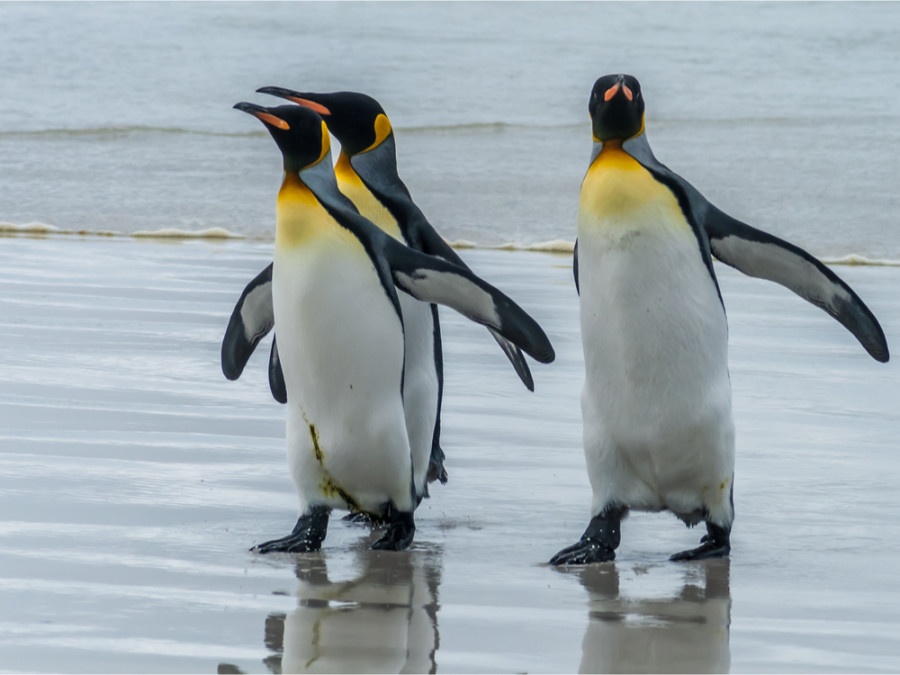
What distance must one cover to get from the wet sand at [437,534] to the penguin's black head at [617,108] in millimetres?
868

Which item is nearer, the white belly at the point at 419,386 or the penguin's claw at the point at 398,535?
the penguin's claw at the point at 398,535

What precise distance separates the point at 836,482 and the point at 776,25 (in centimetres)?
1928

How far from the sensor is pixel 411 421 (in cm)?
324

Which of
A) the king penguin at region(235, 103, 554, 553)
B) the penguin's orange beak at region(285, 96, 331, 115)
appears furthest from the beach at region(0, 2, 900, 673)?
the penguin's orange beak at region(285, 96, 331, 115)

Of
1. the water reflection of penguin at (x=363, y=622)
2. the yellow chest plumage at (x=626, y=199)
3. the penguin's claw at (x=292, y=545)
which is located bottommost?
the water reflection of penguin at (x=363, y=622)

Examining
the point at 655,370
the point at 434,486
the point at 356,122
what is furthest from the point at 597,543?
the point at 356,122

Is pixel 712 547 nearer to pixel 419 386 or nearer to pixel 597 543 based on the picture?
pixel 597 543

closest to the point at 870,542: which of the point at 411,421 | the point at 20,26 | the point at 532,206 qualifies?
the point at 411,421

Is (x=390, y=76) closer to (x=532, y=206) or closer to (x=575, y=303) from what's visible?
(x=532, y=206)

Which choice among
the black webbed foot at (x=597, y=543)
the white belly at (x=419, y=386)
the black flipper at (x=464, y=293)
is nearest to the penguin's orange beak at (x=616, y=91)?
the black flipper at (x=464, y=293)

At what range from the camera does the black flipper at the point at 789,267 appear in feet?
9.64

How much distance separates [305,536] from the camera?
291 centimetres

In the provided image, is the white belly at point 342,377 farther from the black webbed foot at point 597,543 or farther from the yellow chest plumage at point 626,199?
the yellow chest plumage at point 626,199

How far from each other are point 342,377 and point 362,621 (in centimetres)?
70
